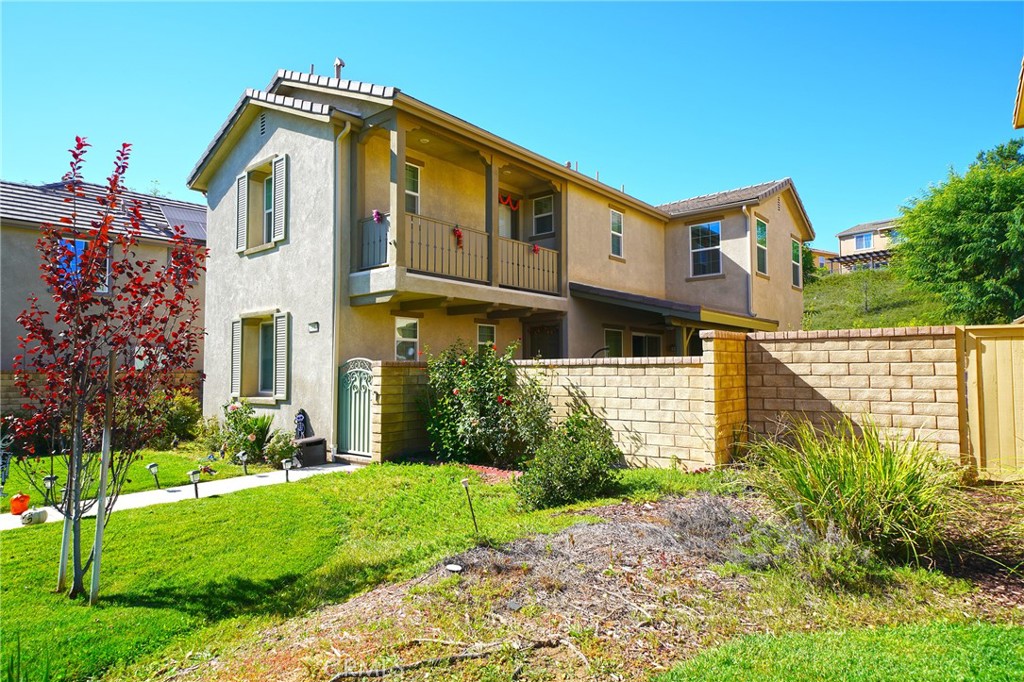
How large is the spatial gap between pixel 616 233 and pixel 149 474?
1300 centimetres

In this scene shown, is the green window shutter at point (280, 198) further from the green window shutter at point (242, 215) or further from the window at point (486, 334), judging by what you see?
the window at point (486, 334)

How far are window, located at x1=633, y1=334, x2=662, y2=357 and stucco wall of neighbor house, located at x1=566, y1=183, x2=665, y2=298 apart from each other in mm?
1385

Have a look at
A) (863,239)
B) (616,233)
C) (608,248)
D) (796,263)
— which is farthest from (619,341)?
(863,239)

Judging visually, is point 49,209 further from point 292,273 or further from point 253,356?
point 292,273

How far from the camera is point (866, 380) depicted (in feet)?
24.3

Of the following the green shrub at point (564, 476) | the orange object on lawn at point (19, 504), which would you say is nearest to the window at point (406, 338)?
the green shrub at point (564, 476)

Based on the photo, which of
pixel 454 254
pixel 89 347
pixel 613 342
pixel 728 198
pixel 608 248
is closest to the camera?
pixel 89 347

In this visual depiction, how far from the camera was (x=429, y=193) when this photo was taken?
13.6 m

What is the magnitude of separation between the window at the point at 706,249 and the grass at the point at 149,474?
1402 centimetres

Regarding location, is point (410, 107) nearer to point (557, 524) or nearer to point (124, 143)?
point (124, 143)

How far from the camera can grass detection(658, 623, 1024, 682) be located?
294 cm

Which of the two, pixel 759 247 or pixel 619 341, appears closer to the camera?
pixel 619 341

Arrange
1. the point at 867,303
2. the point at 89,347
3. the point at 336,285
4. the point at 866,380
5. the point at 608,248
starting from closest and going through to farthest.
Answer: the point at 89,347 < the point at 866,380 < the point at 336,285 < the point at 608,248 < the point at 867,303

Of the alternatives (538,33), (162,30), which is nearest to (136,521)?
(162,30)
